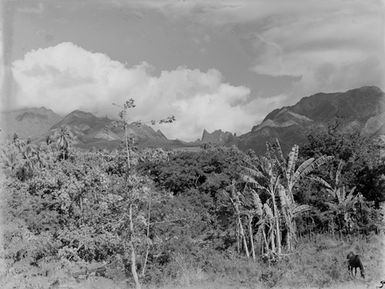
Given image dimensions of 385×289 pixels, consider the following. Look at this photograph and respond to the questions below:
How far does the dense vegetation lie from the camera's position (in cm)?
1217

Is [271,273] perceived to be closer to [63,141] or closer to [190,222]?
[190,222]

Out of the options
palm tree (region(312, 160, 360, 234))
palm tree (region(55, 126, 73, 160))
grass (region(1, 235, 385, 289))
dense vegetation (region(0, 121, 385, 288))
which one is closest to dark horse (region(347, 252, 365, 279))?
grass (region(1, 235, 385, 289))

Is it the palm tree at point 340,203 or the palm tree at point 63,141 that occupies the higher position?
the palm tree at point 63,141

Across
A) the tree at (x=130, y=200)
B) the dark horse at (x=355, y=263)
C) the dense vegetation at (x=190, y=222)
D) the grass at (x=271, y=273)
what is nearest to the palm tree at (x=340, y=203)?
the dense vegetation at (x=190, y=222)

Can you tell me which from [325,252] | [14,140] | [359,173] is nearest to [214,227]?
[359,173]

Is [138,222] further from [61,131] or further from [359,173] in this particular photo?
[61,131]

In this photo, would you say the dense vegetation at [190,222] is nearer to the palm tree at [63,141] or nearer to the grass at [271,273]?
the grass at [271,273]

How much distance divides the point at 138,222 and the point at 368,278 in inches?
327

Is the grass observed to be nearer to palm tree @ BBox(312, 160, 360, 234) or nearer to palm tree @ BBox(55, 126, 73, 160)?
palm tree @ BBox(312, 160, 360, 234)

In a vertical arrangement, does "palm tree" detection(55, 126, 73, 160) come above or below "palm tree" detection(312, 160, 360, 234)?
above

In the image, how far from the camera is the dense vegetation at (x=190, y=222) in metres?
12.2

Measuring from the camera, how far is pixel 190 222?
31312mm

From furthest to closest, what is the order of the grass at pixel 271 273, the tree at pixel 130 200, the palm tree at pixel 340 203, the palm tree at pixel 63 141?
the palm tree at pixel 63 141 < the palm tree at pixel 340 203 < the grass at pixel 271 273 < the tree at pixel 130 200

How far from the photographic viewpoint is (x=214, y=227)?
35344mm
